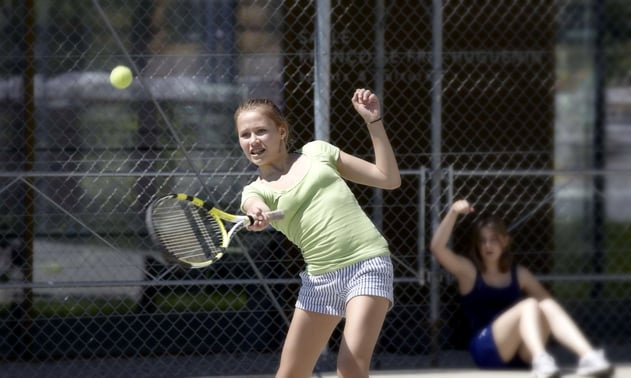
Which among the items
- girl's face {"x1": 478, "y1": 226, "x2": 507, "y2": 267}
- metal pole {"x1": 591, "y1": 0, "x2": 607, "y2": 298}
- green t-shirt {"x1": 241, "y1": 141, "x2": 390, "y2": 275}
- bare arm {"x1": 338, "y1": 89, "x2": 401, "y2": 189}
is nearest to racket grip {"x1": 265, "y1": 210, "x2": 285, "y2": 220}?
green t-shirt {"x1": 241, "y1": 141, "x2": 390, "y2": 275}

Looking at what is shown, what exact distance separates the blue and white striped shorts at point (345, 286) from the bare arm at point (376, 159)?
11.8 inches

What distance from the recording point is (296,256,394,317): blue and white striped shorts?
4.03 meters

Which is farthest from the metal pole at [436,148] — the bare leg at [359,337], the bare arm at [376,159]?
the bare leg at [359,337]

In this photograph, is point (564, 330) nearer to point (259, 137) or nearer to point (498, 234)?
point (498, 234)

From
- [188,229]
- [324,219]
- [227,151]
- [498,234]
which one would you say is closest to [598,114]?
[498,234]

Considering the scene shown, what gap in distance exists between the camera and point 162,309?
6.46 m

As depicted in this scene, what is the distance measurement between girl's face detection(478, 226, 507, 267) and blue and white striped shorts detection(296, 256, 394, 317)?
7.18 ft

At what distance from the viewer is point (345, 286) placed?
160 inches

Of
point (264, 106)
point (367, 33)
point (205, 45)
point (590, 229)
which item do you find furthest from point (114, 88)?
point (590, 229)

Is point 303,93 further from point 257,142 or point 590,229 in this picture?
point 257,142

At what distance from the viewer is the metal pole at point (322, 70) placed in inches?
241

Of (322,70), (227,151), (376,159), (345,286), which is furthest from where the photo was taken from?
(227,151)

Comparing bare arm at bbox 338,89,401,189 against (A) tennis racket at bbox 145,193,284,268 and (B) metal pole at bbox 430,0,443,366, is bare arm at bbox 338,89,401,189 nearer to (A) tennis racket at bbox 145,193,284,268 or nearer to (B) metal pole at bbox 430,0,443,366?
(A) tennis racket at bbox 145,193,284,268

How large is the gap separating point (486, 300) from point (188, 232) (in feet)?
7.85
